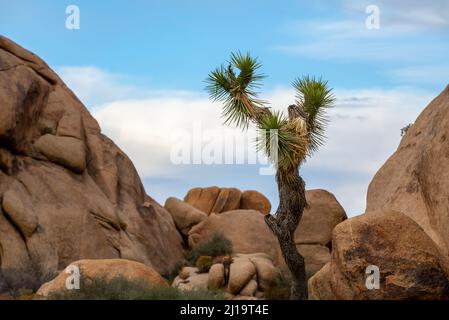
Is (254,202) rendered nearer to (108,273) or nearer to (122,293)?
(108,273)

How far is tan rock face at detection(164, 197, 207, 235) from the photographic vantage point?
108 feet

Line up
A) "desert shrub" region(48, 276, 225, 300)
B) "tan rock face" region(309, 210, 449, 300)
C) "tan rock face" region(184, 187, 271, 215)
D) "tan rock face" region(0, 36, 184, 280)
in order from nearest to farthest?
1. "tan rock face" region(309, 210, 449, 300)
2. "desert shrub" region(48, 276, 225, 300)
3. "tan rock face" region(0, 36, 184, 280)
4. "tan rock face" region(184, 187, 271, 215)

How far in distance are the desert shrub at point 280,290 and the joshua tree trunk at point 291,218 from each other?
36.9 inches

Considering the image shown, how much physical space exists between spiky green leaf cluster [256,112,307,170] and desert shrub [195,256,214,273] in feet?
19.1

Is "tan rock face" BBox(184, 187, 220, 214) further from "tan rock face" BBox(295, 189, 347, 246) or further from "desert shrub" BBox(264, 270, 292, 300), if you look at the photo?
"desert shrub" BBox(264, 270, 292, 300)

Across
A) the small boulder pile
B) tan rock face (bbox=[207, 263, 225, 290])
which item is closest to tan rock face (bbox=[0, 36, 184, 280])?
the small boulder pile

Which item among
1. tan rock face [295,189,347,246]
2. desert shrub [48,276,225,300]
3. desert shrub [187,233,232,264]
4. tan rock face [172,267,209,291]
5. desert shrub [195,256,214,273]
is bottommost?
Result: tan rock face [172,267,209,291]

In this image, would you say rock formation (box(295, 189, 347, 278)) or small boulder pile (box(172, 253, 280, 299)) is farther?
rock formation (box(295, 189, 347, 278))

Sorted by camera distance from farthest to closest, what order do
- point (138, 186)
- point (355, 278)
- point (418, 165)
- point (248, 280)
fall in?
point (138, 186)
point (248, 280)
point (418, 165)
point (355, 278)

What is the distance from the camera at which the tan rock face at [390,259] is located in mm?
14102

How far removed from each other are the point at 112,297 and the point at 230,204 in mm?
25937

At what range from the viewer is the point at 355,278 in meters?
14.3
